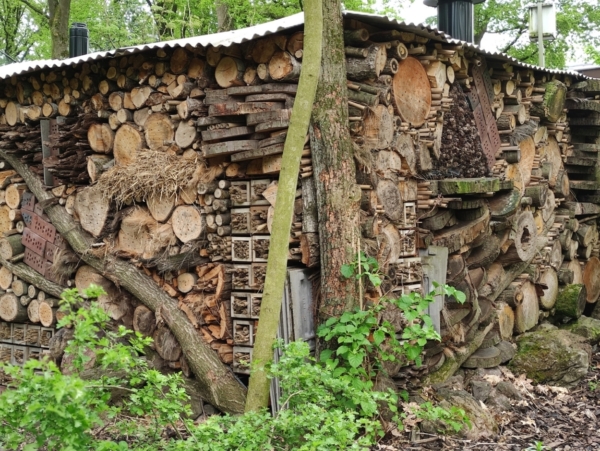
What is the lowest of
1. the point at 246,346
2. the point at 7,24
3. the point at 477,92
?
the point at 246,346

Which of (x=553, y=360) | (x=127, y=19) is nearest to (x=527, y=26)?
(x=127, y=19)

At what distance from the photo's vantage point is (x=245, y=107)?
582 cm

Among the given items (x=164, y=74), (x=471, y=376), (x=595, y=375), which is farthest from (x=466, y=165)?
(x=164, y=74)

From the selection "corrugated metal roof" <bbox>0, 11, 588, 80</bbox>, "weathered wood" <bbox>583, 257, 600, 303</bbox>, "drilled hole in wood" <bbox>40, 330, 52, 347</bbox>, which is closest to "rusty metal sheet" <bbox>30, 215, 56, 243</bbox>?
"drilled hole in wood" <bbox>40, 330, 52, 347</bbox>

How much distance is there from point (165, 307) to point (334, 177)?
1.84 m

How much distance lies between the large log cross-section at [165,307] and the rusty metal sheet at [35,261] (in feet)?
1.54

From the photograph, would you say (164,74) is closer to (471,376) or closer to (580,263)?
(471,376)

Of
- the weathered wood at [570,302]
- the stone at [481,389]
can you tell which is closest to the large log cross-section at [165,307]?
the stone at [481,389]

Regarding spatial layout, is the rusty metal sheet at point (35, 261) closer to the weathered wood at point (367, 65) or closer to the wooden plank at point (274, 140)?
the wooden plank at point (274, 140)

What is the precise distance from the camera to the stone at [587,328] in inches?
341

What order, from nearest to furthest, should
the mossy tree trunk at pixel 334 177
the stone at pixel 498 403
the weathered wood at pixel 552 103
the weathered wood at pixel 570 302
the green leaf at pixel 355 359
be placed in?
the green leaf at pixel 355 359 → the mossy tree trunk at pixel 334 177 → the stone at pixel 498 403 → the weathered wood at pixel 552 103 → the weathered wood at pixel 570 302

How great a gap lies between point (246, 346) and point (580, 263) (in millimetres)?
5522

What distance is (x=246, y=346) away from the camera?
609 cm

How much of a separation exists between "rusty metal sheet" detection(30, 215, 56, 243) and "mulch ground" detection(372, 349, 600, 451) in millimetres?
3619
